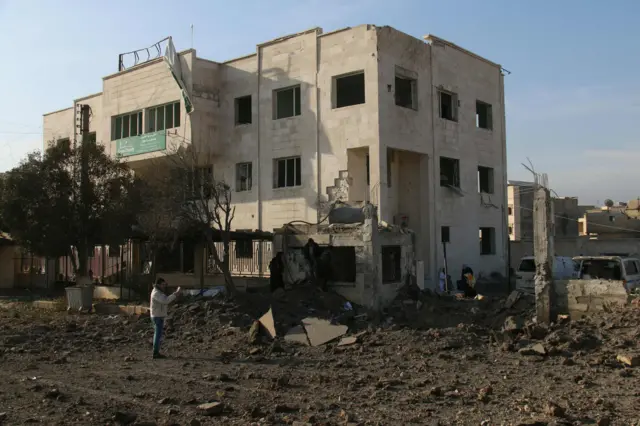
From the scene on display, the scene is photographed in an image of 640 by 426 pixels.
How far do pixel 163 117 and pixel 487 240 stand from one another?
17.1 m

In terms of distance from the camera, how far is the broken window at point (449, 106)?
26766 millimetres

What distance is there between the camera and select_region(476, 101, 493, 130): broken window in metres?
29.4

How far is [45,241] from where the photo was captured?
20469 millimetres

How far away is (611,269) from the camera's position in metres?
18.6

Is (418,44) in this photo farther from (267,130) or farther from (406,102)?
(267,130)

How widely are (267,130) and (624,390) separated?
20.1 meters

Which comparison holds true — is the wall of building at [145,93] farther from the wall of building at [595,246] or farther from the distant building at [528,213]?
the distant building at [528,213]

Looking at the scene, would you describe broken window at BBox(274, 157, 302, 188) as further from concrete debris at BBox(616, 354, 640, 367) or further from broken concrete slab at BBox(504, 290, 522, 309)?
concrete debris at BBox(616, 354, 640, 367)

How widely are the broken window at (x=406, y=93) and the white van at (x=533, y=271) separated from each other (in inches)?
312

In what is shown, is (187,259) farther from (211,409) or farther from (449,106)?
(211,409)

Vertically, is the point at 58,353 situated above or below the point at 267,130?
below

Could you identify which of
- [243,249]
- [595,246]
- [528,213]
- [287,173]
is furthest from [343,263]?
[528,213]

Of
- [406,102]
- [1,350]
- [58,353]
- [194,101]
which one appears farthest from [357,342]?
[194,101]

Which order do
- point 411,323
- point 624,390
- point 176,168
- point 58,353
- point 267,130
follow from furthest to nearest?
point 267,130 < point 176,168 < point 411,323 < point 58,353 < point 624,390
